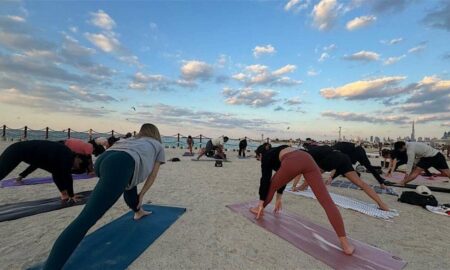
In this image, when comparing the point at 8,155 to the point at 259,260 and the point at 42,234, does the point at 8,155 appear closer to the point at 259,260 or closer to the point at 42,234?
the point at 42,234

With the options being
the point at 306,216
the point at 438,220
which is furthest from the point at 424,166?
the point at 306,216

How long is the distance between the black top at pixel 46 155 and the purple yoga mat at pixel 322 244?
2.77 metres

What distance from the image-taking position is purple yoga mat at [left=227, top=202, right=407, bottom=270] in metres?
2.78

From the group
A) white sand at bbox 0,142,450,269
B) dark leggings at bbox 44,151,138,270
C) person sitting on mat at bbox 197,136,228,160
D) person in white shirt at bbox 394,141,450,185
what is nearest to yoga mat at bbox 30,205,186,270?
white sand at bbox 0,142,450,269

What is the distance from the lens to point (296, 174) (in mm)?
3182

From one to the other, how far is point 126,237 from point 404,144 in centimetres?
659

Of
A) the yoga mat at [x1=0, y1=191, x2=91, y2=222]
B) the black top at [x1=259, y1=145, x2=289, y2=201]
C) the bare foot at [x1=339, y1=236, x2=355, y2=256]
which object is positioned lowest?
the yoga mat at [x1=0, y1=191, x2=91, y2=222]

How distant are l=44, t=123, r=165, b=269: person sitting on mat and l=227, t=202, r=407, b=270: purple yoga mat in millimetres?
1807

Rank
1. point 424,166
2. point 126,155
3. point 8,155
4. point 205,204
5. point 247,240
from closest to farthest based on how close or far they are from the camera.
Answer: point 126,155 < point 247,240 < point 8,155 < point 205,204 < point 424,166

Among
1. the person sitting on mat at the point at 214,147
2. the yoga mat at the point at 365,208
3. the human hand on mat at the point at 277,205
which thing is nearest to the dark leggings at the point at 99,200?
the human hand on mat at the point at 277,205

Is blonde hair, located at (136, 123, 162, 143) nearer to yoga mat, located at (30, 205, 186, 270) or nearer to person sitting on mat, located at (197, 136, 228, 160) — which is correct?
yoga mat, located at (30, 205, 186, 270)

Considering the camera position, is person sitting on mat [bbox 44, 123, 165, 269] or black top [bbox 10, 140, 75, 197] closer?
person sitting on mat [bbox 44, 123, 165, 269]

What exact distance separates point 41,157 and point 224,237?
9.54 feet

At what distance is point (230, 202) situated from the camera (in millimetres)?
5062
